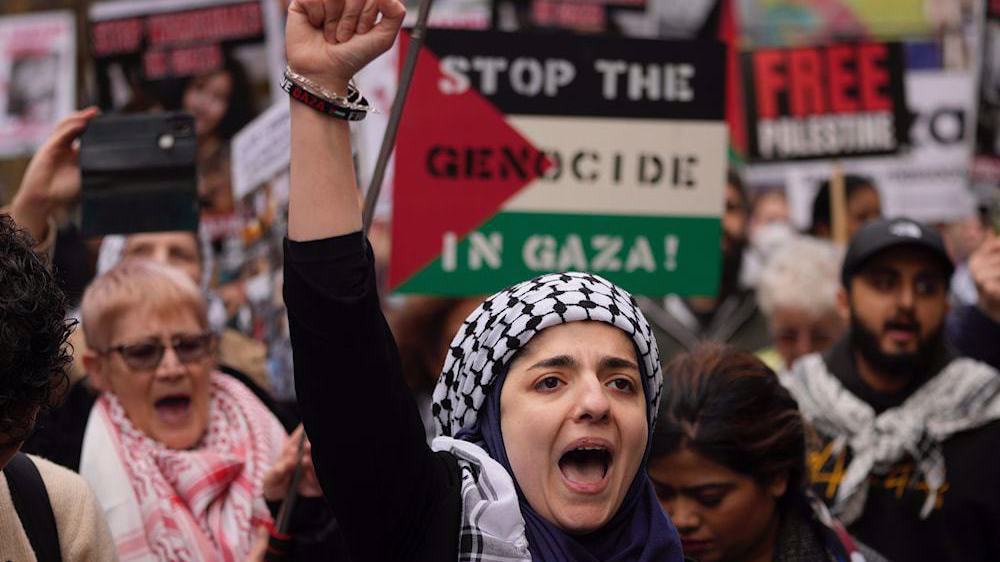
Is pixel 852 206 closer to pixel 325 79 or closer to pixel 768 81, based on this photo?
pixel 768 81

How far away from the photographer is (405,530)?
2271mm

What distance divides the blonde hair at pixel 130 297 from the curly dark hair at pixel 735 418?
1.30 m

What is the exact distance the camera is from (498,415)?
97.5 inches

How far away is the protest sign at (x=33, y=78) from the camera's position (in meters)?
7.08

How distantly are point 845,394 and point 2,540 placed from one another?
2.64m

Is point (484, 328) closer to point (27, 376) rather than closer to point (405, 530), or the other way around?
point (405, 530)

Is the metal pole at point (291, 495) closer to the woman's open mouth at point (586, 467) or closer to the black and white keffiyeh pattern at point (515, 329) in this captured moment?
the black and white keffiyeh pattern at point (515, 329)

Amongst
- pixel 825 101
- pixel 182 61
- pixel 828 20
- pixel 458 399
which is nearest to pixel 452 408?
pixel 458 399

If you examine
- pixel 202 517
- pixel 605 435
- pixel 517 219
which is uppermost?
pixel 517 219

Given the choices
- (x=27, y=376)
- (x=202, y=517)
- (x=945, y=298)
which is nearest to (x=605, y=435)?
(x=27, y=376)

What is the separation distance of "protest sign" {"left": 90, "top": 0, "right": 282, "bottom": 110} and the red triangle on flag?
2.36 metres

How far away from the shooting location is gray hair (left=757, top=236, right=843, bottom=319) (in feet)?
19.2

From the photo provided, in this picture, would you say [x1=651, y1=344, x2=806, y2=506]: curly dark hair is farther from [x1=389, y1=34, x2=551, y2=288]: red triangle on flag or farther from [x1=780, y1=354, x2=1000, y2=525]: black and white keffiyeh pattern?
[x1=389, y1=34, x2=551, y2=288]: red triangle on flag

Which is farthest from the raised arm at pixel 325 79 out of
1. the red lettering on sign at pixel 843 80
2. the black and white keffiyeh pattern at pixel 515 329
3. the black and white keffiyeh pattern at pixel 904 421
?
the red lettering on sign at pixel 843 80
